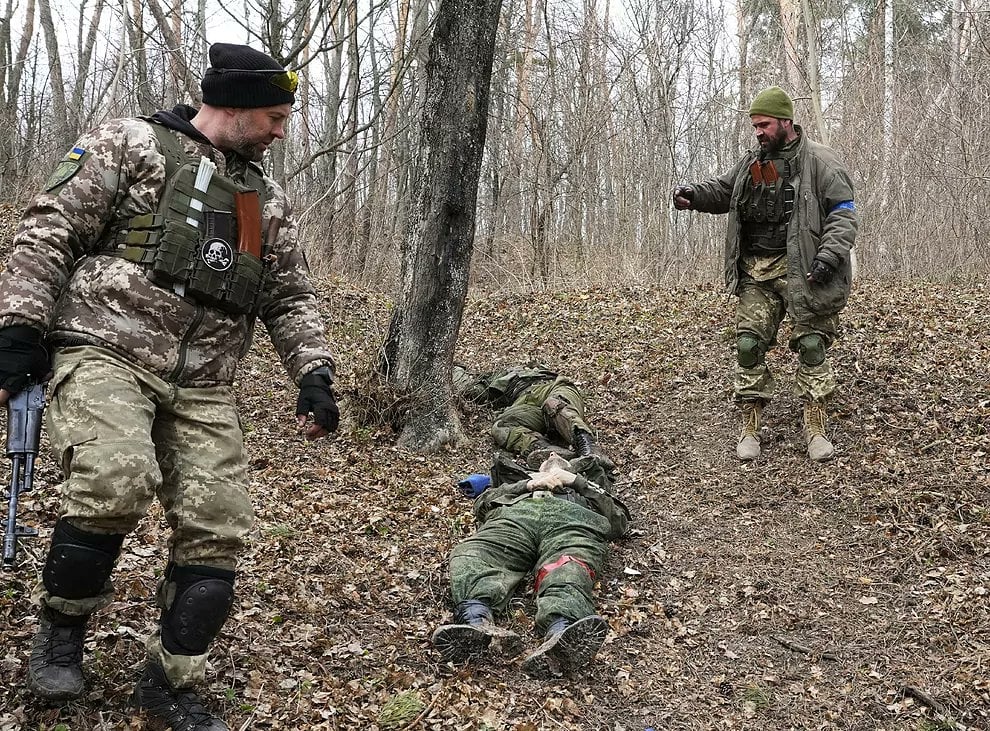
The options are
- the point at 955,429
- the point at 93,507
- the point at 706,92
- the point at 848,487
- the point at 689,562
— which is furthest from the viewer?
the point at 706,92

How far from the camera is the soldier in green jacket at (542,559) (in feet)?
12.5

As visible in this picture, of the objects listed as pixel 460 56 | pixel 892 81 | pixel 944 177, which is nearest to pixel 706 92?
pixel 892 81

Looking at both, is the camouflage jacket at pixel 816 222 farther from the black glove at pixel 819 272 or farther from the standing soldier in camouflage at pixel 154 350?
the standing soldier in camouflage at pixel 154 350

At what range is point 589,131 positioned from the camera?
47.4 ft

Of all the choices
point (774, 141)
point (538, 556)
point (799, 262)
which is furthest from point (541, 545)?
point (774, 141)

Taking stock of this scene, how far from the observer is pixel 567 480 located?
5.25 metres

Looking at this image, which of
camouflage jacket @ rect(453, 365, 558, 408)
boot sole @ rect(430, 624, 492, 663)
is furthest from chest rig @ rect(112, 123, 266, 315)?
camouflage jacket @ rect(453, 365, 558, 408)

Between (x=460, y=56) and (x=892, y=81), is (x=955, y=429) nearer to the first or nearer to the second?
(x=460, y=56)

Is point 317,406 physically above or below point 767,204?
below

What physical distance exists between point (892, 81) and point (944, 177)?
2.76m

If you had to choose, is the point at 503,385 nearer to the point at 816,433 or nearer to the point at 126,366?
the point at 816,433

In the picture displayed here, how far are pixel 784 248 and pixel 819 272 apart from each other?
466 mm

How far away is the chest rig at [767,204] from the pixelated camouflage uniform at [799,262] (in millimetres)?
41

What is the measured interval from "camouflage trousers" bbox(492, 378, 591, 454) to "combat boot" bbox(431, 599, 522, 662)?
2839 millimetres
